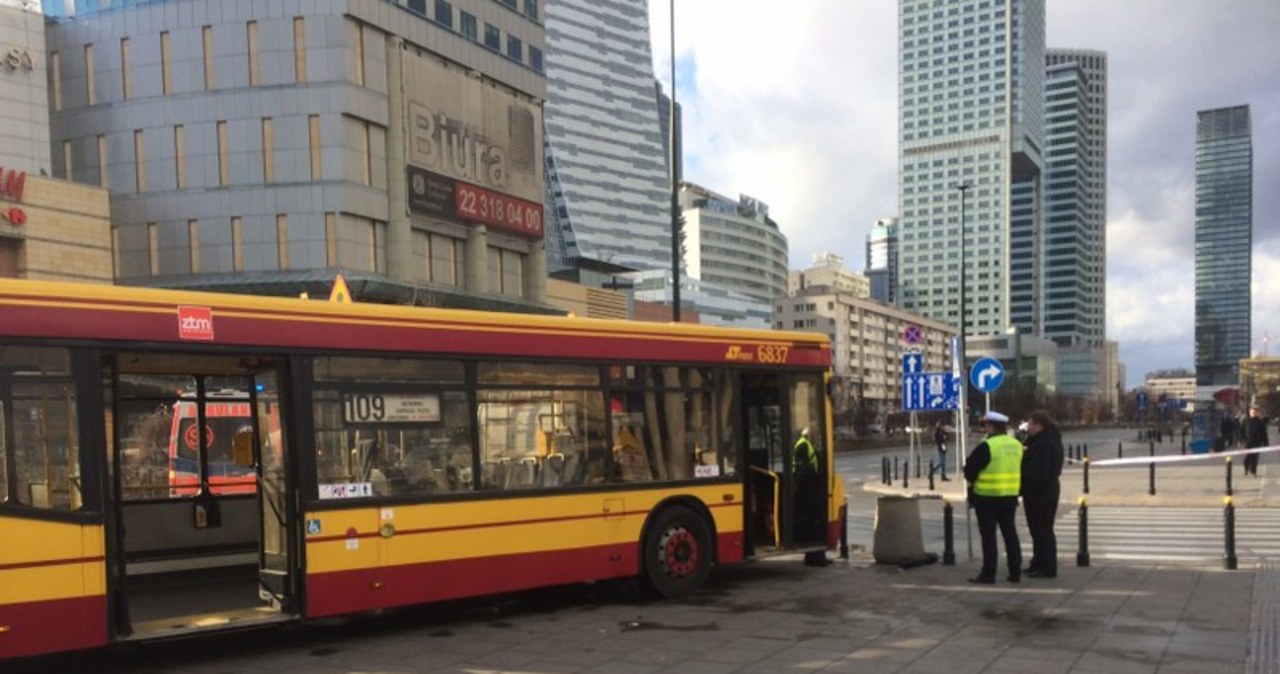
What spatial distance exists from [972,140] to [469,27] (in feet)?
238

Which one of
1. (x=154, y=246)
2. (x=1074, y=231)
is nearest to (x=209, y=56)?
(x=154, y=246)


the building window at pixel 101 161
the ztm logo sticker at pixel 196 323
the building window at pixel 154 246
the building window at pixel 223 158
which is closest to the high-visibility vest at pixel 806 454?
the ztm logo sticker at pixel 196 323

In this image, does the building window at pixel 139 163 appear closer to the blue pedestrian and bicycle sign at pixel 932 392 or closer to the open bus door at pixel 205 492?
the blue pedestrian and bicycle sign at pixel 932 392

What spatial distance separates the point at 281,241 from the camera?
1774 inches

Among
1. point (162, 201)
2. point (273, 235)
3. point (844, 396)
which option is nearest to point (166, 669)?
point (273, 235)

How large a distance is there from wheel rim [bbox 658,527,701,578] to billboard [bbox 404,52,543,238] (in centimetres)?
3993

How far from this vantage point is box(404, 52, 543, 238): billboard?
4822cm

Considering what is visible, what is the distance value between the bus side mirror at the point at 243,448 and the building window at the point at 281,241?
3767 cm

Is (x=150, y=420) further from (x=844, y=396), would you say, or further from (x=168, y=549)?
(x=844, y=396)

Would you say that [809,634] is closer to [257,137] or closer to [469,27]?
[257,137]

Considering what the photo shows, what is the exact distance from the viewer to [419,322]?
8.65m

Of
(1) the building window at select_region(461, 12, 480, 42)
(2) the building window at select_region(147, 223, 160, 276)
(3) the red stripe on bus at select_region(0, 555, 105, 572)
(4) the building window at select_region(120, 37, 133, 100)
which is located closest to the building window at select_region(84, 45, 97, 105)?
(4) the building window at select_region(120, 37, 133, 100)

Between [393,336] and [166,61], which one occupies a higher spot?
[166,61]

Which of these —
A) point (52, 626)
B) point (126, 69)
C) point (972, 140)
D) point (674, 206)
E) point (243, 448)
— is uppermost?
point (972, 140)
